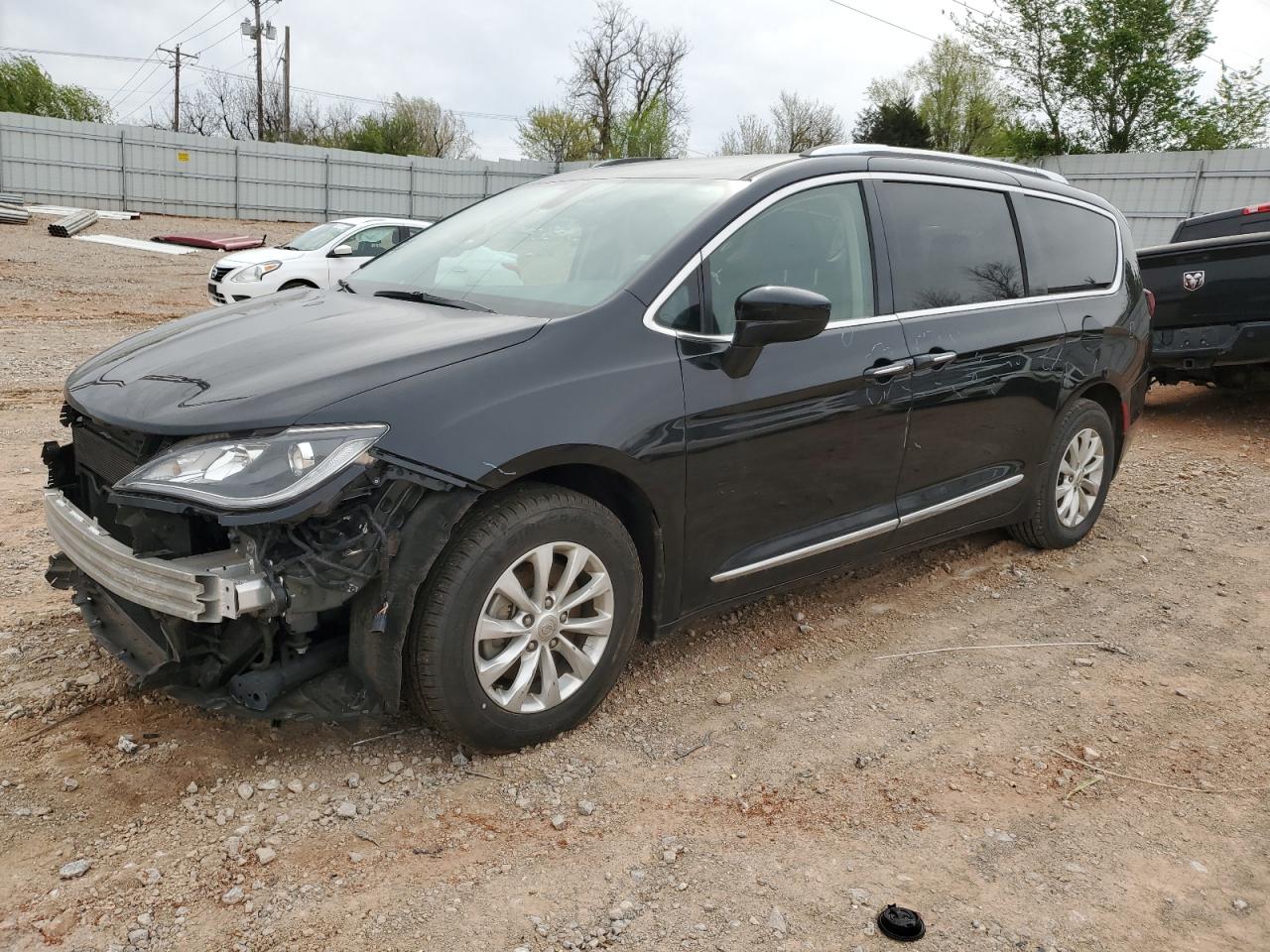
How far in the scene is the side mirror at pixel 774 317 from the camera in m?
3.07

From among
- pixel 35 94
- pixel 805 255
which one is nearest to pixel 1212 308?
pixel 805 255

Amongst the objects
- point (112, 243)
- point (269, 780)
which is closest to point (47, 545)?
point (269, 780)

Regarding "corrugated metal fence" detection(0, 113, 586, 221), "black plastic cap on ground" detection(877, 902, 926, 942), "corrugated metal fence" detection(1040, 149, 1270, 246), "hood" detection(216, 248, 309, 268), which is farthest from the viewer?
"corrugated metal fence" detection(0, 113, 586, 221)

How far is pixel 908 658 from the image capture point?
12.9ft

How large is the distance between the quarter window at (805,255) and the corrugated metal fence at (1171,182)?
19.4 meters

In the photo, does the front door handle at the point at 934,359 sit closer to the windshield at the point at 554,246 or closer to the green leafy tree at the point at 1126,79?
the windshield at the point at 554,246

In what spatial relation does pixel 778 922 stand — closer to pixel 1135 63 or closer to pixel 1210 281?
pixel 1210 281

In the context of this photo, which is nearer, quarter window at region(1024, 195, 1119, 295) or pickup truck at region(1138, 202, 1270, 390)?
quarter window at region(1024, 195, 1119, 295)

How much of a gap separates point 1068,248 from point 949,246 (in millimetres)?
1047

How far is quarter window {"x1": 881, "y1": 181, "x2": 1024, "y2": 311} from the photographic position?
3877 mm

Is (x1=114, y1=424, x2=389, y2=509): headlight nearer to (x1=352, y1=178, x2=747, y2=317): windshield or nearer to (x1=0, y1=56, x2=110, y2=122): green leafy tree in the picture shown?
(x1=352, y1=178, x2=747, y2=317): windshield

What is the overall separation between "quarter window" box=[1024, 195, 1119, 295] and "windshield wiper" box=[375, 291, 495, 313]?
8.56ft

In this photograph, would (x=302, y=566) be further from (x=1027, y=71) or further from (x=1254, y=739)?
(x=1027, y=71)

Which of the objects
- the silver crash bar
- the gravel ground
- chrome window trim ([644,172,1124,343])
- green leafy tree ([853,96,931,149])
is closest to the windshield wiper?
chrome window trim ([644,172,1124,343])
